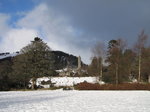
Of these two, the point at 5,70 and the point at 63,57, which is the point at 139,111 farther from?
the point at 63,57

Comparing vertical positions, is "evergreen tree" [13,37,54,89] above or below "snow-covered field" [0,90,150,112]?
above

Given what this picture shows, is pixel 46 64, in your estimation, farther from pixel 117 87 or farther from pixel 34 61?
pixel 117 87

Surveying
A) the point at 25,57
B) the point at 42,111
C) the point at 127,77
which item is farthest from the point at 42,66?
the point at 42,111

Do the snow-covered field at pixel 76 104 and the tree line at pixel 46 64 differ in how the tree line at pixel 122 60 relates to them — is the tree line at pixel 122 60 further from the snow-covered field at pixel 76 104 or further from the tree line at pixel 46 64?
the snow-covered field at pixel 76 104

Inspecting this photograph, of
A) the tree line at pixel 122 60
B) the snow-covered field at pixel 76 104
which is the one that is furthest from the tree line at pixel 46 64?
the snow-covered field at pixel 76 104

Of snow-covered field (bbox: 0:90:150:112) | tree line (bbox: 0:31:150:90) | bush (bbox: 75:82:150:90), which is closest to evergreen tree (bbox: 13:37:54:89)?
tree line (bbox: 0:31:150:90)

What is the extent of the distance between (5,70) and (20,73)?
10295mm

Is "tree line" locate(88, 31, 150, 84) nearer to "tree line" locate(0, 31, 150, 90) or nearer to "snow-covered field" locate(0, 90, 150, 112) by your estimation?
"tree line" locate(0, 31, 150, 90)

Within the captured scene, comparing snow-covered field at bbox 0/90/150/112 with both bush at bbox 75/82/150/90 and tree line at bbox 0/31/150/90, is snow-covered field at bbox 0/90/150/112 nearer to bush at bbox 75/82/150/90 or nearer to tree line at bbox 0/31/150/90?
bush at bbox 75/82/150/90

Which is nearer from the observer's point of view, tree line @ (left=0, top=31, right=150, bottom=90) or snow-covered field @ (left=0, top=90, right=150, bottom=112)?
snow-covered field @ (left=0, top=90, right=150, bottom=112)

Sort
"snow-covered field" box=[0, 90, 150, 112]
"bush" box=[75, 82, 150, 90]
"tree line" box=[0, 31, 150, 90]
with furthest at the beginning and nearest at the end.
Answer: "tree line" box=[0, 31, 150, 90] < "bush" box=[75, 82, 150, 90] < "snow-covered field" box=[0, 90, 150, 112]

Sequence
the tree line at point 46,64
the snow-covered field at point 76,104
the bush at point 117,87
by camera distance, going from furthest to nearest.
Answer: the tree line at point 46,64 → the bush at point 117,87 → the snow-covered field at point 76,104

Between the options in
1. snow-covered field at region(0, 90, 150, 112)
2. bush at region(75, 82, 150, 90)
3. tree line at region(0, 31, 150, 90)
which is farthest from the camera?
tree line at region(0, 31, 150, 90)

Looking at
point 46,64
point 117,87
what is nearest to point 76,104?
point 117,87
